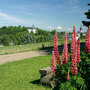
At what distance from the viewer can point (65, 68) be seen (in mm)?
3064

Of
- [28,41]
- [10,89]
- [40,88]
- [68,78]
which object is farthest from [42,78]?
[28,41]

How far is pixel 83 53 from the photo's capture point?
3395mm


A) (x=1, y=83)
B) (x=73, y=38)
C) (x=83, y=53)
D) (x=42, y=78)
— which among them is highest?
(x=73, y=38)

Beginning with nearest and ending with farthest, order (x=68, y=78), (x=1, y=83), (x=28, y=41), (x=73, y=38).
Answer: (x=68, y=78)
(x=73, y=38)
(x=1, y=83)
(x=28, y=41)

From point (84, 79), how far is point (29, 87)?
14.9 feet

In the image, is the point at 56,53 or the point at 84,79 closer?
the point at 84,79

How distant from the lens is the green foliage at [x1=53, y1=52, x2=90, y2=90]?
2.81 meters

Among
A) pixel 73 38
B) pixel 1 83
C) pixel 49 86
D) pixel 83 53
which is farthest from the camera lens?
pixel 1 83

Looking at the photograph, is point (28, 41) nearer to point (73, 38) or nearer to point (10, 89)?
point (10, 89)

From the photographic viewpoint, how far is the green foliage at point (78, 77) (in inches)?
111

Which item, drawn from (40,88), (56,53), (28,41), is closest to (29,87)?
(40,88)

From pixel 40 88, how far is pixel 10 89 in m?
1.53

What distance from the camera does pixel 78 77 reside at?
9.43ft

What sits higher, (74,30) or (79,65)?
(74,30)
